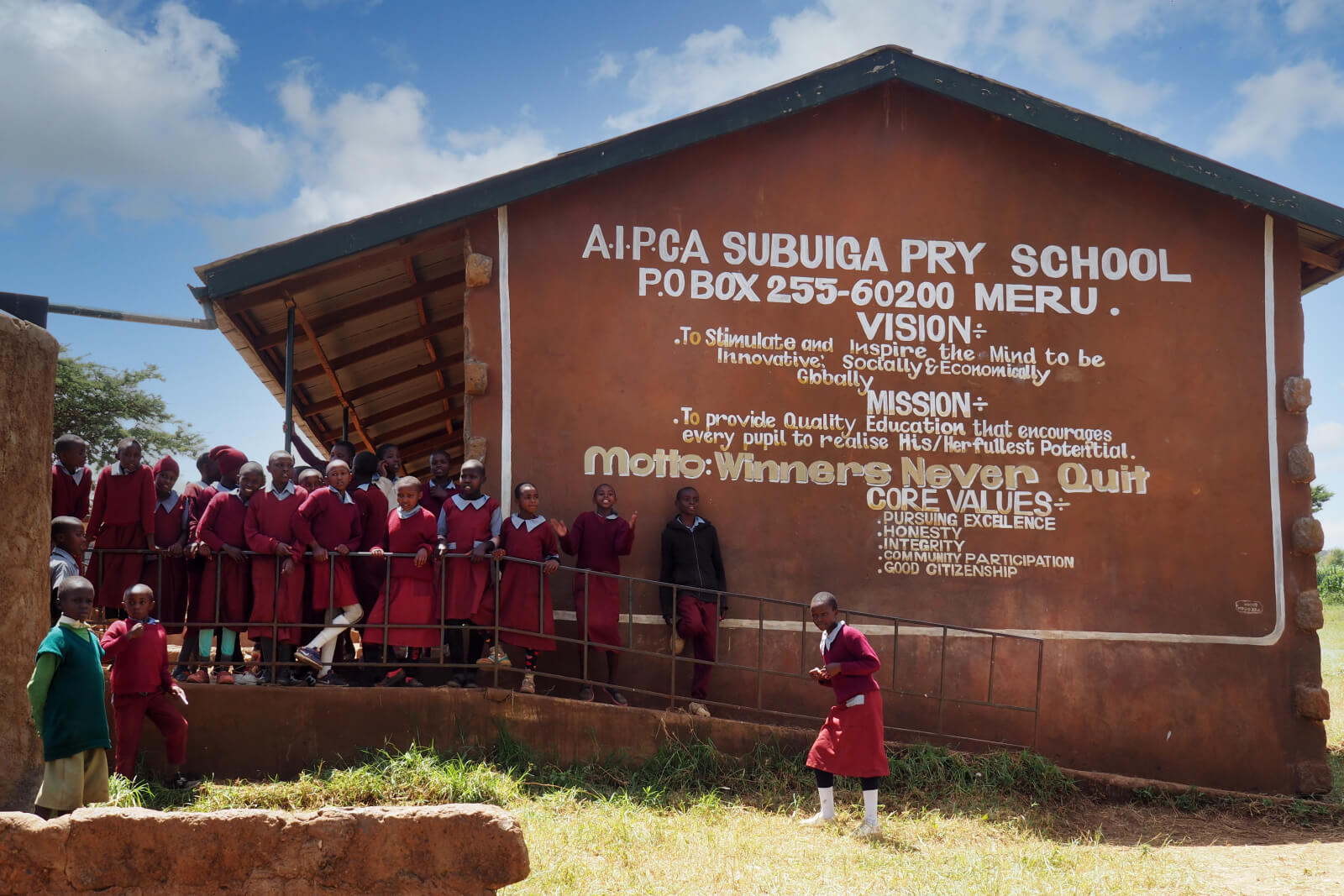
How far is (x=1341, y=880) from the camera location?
675 cm

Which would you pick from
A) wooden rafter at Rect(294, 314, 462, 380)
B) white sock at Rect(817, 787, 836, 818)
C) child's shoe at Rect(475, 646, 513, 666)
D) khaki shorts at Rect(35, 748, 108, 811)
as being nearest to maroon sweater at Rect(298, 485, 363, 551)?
child's shoe at Rect(475, 646, 513, 666)

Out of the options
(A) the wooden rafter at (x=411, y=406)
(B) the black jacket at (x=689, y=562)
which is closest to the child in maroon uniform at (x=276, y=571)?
(B) the black jacket at (x=689, y=562)

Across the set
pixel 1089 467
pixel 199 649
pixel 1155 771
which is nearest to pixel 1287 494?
pixel 1089 467

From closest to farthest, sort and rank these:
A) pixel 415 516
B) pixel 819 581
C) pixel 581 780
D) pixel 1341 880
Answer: pixel 1341 880 → pixel 581 780 → pixel 415 516 → pixel 819 581

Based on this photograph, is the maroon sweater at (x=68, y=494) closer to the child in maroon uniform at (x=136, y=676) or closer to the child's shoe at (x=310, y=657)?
the child in maroon uniform at (x=136, y=676)

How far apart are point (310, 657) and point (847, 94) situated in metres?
5.77

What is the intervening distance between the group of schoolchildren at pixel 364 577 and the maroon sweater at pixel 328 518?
0.4 inches

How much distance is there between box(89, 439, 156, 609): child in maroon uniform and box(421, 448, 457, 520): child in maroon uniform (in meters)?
1.81

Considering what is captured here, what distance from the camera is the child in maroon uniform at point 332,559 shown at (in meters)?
7.69

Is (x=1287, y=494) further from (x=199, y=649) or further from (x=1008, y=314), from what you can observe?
(x=199, y=649)

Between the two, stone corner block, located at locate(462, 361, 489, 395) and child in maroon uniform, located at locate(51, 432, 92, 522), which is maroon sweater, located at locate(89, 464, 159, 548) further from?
stone corner block, located at locate(462, 361, 489, 395)

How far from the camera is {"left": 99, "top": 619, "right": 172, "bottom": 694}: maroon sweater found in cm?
653

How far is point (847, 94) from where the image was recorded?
29.9 feet

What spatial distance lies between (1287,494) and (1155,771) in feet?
8.01
